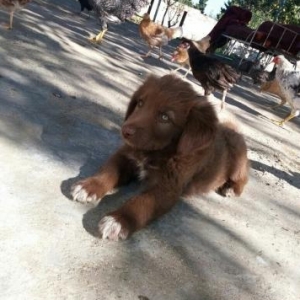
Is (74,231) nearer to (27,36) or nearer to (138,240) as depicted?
(138,240)

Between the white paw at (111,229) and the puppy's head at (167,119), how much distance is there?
46 centimetres

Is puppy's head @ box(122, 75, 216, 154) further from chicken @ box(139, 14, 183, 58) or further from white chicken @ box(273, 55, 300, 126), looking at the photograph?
chicken @ box(139, 14, 183, 58)

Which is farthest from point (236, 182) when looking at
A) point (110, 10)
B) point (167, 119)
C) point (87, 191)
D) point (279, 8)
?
point (279, 8)

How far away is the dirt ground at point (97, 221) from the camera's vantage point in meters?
1.77

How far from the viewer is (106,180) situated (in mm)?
2385

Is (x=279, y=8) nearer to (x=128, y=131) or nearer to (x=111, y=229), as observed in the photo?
(x=128, y=131)

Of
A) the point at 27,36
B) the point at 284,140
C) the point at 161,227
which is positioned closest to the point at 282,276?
the point at 161,227

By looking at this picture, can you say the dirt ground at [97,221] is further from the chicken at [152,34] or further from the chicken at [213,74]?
the chicken at [152,34]

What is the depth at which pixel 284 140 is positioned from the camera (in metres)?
5.62

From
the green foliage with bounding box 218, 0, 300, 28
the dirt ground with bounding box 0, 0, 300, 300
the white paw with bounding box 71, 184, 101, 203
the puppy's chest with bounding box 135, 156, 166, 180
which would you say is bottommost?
the dirt ground with bounding box 0, 0, 300, 300

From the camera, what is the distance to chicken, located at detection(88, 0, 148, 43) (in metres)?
7.96

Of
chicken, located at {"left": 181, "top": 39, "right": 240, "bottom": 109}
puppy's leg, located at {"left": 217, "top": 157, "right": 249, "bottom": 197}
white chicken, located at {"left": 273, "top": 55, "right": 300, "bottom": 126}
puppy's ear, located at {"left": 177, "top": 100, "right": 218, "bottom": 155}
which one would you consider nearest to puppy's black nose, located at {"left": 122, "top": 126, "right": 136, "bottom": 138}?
puppy's ear, located at {"left": 177, "top": 100, "right": 218, "bottom": 155}

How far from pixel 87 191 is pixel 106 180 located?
168mm

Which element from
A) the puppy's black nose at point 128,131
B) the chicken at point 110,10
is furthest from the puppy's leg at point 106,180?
the chicken at point 110,10
